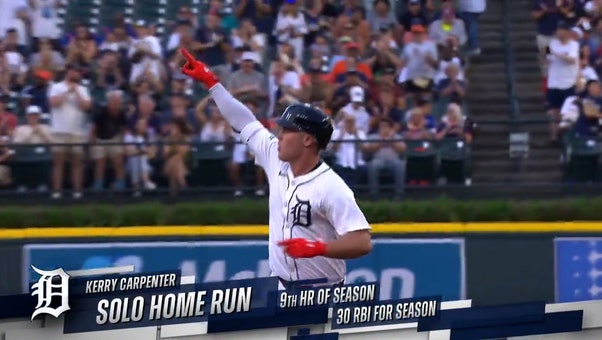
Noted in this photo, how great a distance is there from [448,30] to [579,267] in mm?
3300

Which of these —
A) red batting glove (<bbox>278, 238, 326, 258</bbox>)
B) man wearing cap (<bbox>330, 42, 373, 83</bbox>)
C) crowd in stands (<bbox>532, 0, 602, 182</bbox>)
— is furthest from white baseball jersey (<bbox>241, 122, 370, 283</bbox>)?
man wearing cap (<bbox>330, 42, 373, 83</bbox>)

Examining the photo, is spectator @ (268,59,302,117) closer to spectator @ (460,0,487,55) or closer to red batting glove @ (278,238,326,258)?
spectator @ (460,0,487,55)

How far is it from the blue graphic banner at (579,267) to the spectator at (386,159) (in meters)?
1.56

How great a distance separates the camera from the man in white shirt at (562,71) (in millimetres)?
12398

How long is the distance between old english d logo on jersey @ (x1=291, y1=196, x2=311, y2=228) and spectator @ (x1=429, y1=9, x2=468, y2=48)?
7151 millimetres

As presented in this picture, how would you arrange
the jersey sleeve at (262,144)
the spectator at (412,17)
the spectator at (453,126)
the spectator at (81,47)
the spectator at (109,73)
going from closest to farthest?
the jersey sleeve at (262,144) < the spectator at (453,126) < the spectator at (109,73) < the spectator at (81,47) < the spectator at (412,17)

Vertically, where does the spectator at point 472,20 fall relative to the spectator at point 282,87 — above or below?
above

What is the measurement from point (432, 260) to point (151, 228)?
8.36 ft

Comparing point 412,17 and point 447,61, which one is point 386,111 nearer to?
point 447,61

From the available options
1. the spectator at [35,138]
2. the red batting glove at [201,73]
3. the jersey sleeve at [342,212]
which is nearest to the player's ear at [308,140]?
the jersey sleeve at [342,212]

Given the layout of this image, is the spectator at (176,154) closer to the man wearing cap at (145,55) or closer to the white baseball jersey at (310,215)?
the man wearing cap at (145,55)

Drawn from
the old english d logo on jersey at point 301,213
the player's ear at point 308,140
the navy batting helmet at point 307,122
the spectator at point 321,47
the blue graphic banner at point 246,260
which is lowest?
the blue graphic banner at point 246,260

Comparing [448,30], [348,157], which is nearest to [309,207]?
[348,157]

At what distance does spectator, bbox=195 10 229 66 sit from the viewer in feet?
42.3
